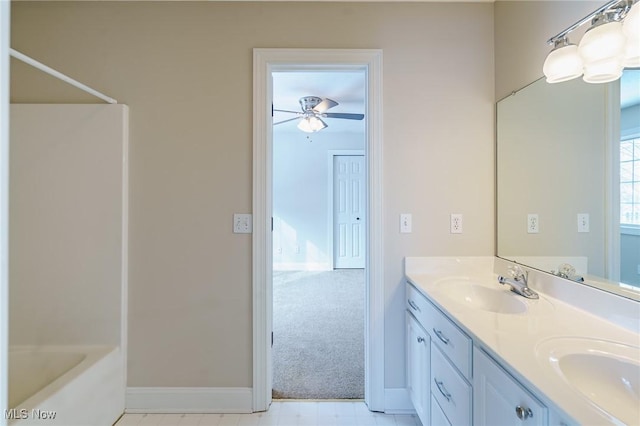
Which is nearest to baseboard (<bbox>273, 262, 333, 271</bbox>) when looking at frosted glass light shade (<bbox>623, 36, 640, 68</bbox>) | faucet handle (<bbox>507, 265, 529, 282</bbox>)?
faucet handle (<bbox>507, 265, 529, 282</bbox>)

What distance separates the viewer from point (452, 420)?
1.15 metres

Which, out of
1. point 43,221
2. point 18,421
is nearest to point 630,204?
point 18,421

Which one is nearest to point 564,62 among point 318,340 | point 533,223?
point 533,223

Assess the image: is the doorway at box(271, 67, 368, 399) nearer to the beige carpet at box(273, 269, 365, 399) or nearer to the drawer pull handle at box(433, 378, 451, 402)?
the beige carpet at box(273, 269, 365, 399)

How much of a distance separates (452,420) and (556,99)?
156 cm

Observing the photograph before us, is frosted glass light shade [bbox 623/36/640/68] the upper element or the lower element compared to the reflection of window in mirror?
upper

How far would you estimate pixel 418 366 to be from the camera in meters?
1.53

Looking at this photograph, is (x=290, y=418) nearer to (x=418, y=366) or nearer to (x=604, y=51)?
(x=418, y=366)

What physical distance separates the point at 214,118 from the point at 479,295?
6.13ft

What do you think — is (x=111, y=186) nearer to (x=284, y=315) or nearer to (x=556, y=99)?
(x=284, y=315)

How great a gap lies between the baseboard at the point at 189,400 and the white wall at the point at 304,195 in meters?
3.44

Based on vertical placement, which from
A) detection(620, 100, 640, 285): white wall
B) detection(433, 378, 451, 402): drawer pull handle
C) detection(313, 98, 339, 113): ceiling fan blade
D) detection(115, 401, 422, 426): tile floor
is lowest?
detection(115, 401, 422, 426): tile floor

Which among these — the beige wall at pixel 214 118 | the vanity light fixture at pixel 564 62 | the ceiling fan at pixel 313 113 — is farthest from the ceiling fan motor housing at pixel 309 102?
the vanity light fixture at pixel 564 62

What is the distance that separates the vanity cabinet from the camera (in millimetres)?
812
